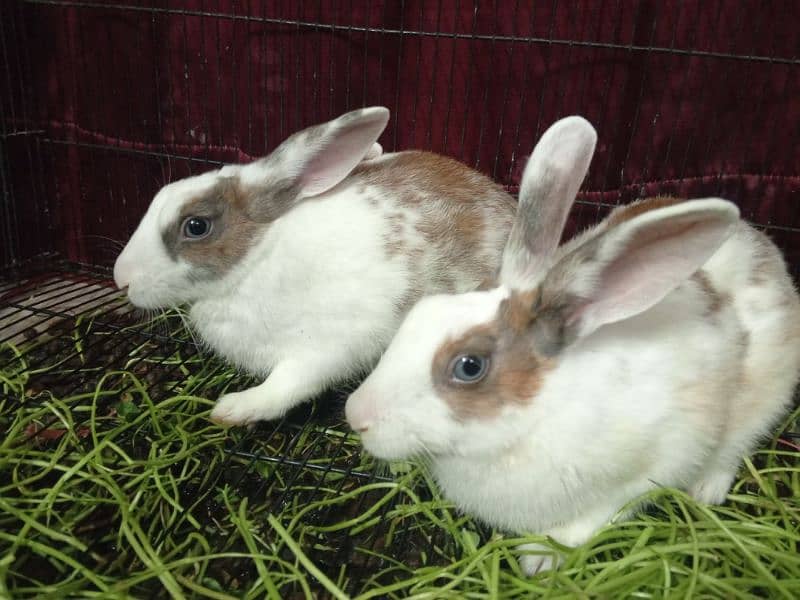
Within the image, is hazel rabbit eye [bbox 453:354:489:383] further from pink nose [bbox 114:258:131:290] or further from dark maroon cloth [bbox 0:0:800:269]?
dark maroon cloth [bbox 0:0:800:269]

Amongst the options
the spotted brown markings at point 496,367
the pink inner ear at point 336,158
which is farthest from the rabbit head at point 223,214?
the spotted brown markings at point 496,367

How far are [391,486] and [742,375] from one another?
0.98 meters

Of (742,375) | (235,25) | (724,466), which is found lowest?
(724,466)

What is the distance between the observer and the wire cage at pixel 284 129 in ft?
6.24

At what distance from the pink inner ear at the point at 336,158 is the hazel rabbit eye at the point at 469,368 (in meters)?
0.89

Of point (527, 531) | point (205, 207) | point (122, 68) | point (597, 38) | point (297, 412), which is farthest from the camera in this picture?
point (122, 68)

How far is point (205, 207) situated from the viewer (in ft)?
6.44

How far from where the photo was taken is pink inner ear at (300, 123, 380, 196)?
6.46ft

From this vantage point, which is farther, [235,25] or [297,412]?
[235,25]

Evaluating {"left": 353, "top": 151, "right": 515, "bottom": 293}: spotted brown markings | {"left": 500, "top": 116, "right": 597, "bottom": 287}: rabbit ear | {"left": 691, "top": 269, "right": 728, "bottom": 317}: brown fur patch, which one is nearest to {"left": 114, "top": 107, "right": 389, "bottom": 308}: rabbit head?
{"left": 353, "top": 151, "right": 515, "bottom": 293}: spotted brown markings

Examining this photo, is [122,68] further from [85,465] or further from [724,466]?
[724,466]

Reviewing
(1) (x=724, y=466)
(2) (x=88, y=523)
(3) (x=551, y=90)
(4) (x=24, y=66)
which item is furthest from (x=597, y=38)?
(4) (x=24, y=66)

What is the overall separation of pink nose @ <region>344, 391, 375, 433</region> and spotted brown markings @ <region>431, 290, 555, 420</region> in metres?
0.16

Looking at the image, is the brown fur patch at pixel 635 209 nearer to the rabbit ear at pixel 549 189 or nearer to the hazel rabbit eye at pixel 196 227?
the rabbit ear at pixel 549 189
